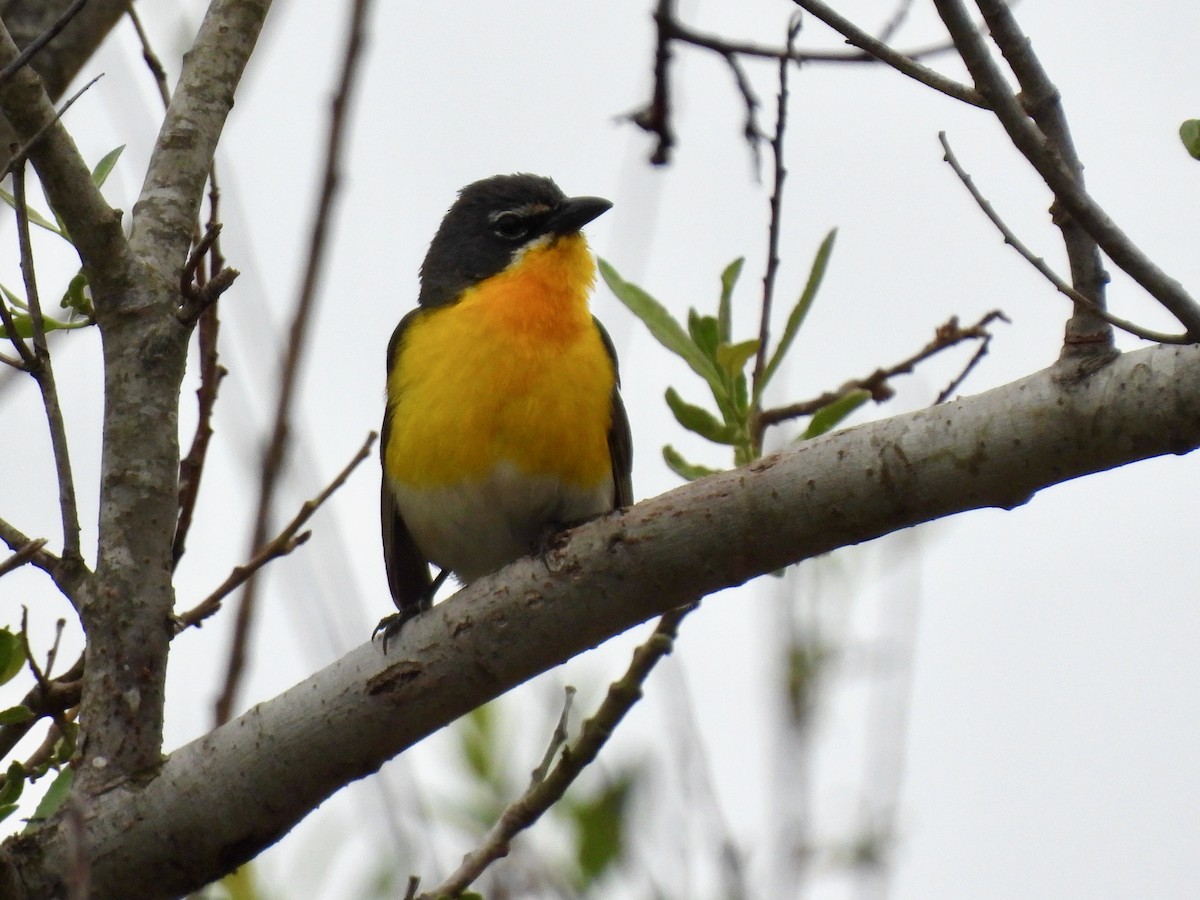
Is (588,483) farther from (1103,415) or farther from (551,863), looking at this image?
(1103,415)

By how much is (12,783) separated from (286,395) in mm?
1280

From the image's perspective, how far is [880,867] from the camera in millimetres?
4828

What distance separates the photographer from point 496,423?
5309 mm

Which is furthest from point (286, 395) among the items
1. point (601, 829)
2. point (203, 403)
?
point (601, 829)

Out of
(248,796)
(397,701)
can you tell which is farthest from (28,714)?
(397,701)

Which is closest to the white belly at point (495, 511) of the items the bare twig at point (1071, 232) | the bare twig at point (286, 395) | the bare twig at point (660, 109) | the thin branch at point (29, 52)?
the bare twig at point (286, 395)

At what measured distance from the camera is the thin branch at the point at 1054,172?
8.74 feet

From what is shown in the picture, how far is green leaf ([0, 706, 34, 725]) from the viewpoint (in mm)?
3475

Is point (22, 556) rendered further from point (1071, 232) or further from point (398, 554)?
point (398, 554)

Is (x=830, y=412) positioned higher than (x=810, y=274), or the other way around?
(x=810, y=274)

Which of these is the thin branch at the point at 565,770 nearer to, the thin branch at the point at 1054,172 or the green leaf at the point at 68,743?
the green leaf at the point at 68,743

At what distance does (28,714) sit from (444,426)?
210 centimetres

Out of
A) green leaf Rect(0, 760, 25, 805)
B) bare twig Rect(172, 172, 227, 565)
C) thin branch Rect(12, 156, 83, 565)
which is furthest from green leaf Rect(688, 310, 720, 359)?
green leaf Rect(0, 760, 25, 805)

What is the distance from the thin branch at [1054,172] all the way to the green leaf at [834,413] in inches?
67.0
